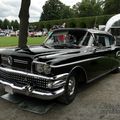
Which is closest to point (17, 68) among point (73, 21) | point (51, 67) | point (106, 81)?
point (51, 67)

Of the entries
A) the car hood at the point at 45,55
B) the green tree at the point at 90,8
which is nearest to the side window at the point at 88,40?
Answer: the car hood at the point at 45,55

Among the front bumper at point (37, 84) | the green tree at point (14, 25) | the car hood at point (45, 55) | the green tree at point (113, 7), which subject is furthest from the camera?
the green tree at point (14, 25)

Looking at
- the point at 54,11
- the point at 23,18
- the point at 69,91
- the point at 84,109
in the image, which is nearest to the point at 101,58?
the point at 69,91

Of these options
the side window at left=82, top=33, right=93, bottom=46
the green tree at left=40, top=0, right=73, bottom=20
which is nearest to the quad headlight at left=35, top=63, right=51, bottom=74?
the side window at left=82, top=33, right=93, bottom=46

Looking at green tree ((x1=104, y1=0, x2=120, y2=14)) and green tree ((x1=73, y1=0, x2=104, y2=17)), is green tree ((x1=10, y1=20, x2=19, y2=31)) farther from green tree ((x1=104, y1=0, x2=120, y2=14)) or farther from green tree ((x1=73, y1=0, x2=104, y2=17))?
green tree ((x1=104, y1=0, x2=120, y2=14))

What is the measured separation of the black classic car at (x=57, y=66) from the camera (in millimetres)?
4789

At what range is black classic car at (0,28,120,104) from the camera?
15.7ft

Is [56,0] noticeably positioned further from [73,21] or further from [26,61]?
[26,61]

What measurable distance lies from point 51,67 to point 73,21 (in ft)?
195

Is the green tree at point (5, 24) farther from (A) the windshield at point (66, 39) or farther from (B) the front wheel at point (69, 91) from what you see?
(B) the front wheel at point (69, 91)

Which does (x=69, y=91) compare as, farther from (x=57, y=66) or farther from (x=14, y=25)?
(x=14, y=25)

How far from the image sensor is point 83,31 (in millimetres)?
6746

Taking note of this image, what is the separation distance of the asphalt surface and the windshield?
4.44 ft

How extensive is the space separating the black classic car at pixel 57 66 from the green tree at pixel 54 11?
10003cm
